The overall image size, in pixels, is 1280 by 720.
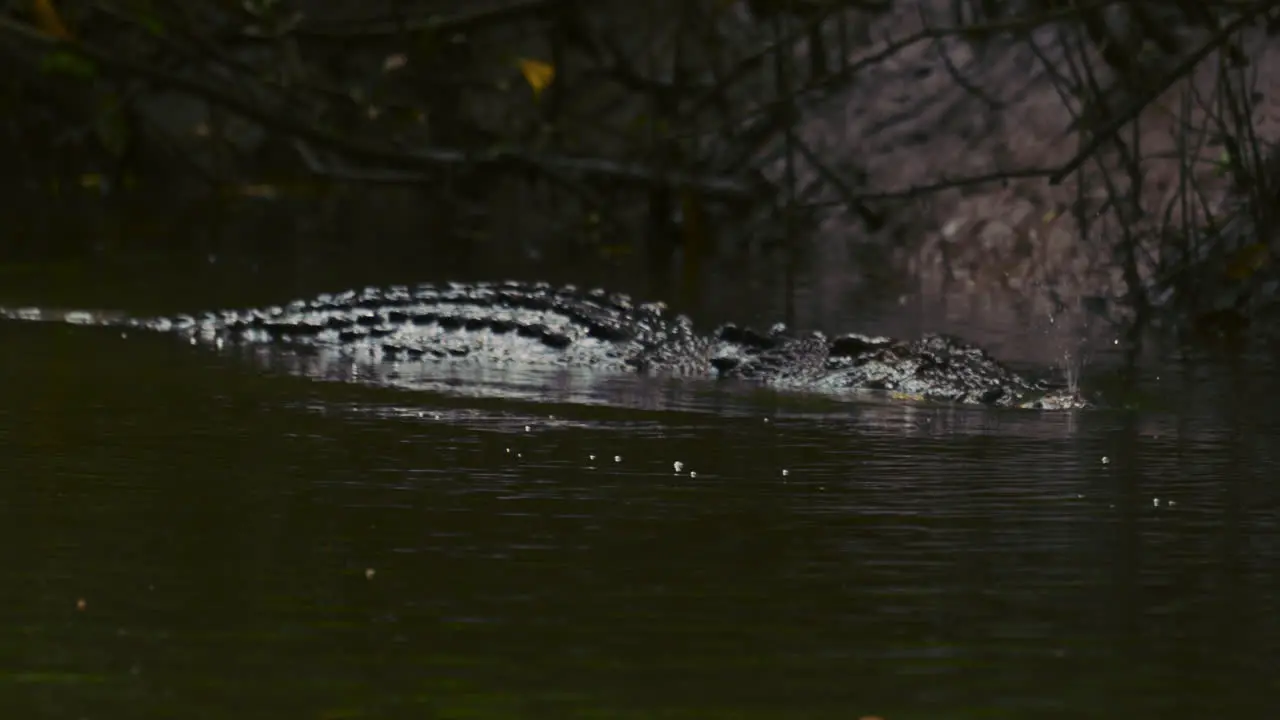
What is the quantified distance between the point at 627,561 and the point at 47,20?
610cm

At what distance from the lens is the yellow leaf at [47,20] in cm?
876

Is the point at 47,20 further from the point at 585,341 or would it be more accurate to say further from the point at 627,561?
the point at 627,561

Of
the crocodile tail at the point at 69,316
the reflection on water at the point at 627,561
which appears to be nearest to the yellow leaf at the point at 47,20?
the crocodile tail at the point at 69,316

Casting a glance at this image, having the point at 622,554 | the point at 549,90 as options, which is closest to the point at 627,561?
the point at 622,554

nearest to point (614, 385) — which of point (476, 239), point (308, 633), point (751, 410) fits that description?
point (751, 410)

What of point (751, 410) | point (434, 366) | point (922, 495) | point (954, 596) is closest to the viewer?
point (954, 596)

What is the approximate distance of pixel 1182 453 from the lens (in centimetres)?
471

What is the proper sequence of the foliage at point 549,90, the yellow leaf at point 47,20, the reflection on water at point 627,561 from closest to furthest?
the reflection on water at point 627,561, the yellow leaf at point 47,20, the foliage at point 549,90

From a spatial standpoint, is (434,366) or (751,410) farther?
(434,366)

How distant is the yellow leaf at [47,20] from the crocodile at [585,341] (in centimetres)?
158

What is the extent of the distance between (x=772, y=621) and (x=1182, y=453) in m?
1.96

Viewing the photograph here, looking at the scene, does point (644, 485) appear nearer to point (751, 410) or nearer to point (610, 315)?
point (751, 410)

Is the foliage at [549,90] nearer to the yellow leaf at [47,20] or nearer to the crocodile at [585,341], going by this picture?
the yellow leaf at [47,20]

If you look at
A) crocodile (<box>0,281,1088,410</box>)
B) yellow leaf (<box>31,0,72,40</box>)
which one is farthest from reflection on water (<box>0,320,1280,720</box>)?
yellow leaf (<box>31,0,72,40</box>)
